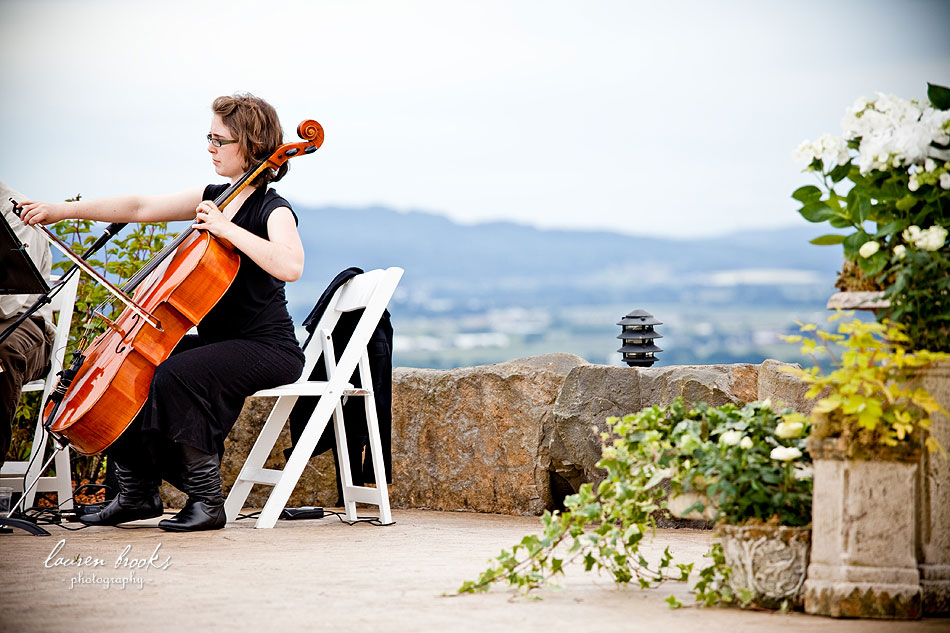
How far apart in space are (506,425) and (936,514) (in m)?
2.13

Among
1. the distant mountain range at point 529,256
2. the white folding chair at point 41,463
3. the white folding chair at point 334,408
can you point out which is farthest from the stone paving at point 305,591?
the distant mountain range at point 529,256

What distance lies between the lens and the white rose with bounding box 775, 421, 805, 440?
194 centimetres

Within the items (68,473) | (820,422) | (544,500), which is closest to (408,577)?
(820,422)

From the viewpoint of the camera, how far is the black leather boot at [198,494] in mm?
3053

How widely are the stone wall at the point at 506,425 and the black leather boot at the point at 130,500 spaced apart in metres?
0.81

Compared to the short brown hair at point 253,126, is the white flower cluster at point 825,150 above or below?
below

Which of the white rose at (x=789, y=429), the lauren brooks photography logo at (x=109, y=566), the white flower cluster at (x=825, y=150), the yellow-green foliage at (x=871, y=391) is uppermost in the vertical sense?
the white flower cluster at (x=825, y=150)

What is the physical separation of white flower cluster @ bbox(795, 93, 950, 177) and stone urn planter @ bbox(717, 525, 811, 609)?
733mm

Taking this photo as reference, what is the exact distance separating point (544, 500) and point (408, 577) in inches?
63.2

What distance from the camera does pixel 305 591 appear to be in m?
2.07

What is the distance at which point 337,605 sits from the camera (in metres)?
1.92

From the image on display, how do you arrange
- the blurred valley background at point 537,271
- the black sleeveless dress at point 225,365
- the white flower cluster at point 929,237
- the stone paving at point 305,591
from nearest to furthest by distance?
the stone paving at point 305,591
the white flower cluster at point 929,237
the black sleeveless dress at point 225,365
the blurred valley background at point 537,271

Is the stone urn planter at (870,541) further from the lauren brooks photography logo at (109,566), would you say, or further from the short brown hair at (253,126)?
the short brown hair at (253,126)

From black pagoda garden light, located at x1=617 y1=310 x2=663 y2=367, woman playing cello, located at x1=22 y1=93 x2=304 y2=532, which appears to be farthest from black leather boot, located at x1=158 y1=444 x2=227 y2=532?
black pagoda garden light, located at x1=617 y1=310 x2=663 y2=367
